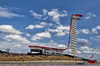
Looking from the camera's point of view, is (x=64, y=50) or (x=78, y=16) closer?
(x=64, y=50)

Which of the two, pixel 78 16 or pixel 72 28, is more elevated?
pixel 78 16

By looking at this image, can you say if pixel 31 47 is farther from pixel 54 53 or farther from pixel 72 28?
pixel 72 28

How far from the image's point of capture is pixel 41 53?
5118 inches

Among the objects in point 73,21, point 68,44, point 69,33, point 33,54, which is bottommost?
point 33,54

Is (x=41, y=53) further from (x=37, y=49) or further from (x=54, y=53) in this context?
(x=54, y=53)

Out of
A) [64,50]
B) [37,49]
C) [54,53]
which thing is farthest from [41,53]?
[64,50]

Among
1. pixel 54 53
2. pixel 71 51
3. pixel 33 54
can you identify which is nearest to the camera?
pixel 33 54

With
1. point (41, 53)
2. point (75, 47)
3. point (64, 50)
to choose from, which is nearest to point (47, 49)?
point (41, 53)

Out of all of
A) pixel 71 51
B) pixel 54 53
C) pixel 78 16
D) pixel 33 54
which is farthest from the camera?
pixel 78 16

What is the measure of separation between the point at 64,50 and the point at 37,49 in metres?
30.1

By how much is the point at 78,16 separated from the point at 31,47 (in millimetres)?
63239

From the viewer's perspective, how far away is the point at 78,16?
156000 millimetres

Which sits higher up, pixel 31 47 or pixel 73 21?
pixel 73 21

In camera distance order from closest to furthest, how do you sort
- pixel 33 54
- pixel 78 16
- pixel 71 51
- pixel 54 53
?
pixel 33 54 → pixel 54 53 → pixel 71 51 → pixel 78 16
